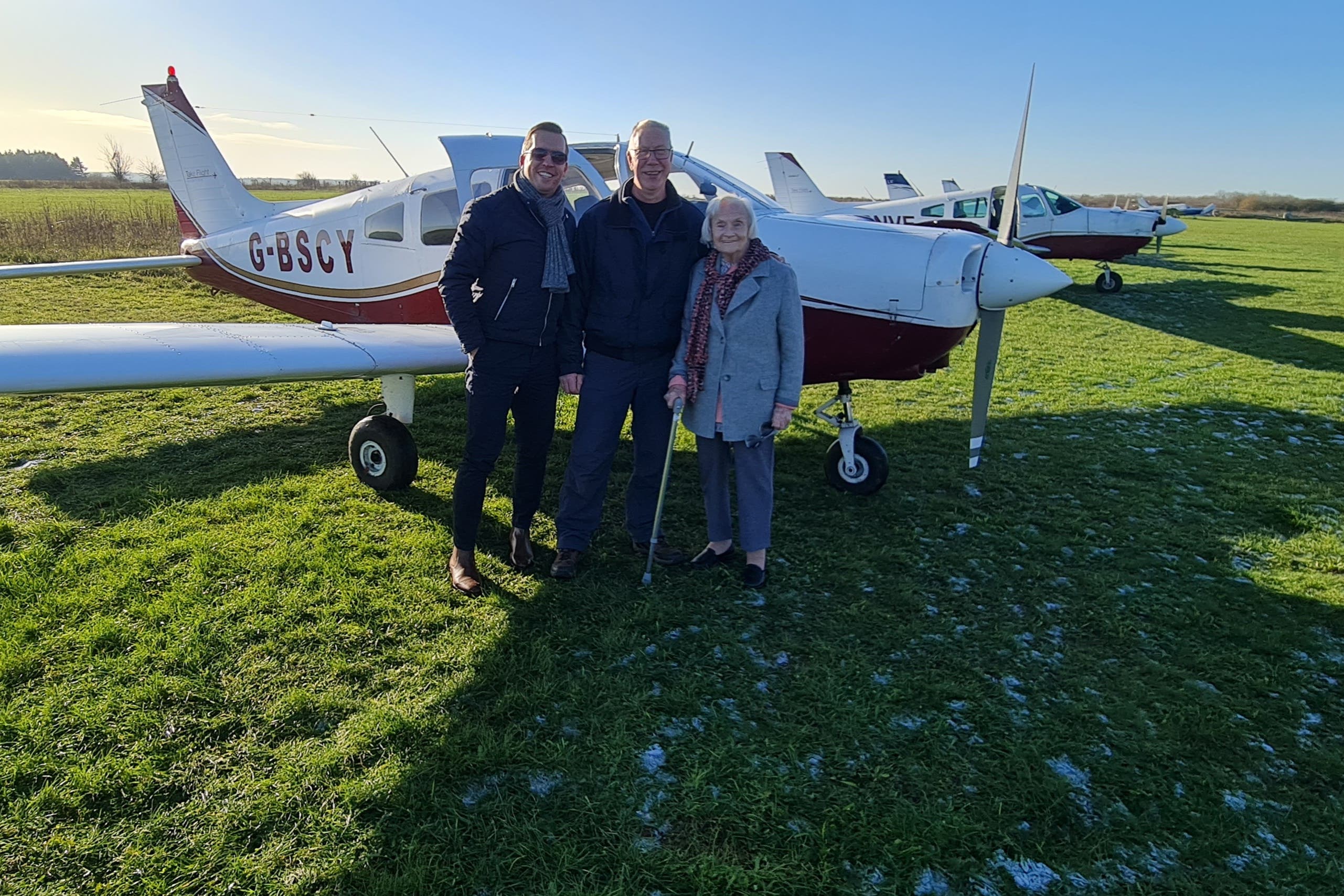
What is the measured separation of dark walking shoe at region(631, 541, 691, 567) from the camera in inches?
156

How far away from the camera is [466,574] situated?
3697 millimetres

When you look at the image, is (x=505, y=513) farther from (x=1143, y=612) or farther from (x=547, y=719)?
(x=1143, y=612)

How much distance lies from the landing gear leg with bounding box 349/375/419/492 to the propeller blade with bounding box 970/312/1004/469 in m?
3.55

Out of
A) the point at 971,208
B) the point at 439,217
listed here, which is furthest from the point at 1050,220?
the point at 439,217

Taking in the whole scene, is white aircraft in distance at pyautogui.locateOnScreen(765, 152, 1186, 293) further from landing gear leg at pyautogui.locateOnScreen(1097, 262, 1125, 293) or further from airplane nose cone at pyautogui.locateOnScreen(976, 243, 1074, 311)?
airplane nose cone at pyautogui.locateOnScreen(976, 243, 1074, 311)

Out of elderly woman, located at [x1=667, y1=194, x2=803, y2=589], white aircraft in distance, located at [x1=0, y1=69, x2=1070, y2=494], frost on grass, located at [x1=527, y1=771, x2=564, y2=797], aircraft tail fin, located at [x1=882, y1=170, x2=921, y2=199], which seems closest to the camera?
frost on grass, located at [x1=527, y1=771, x2=564, y2=797]

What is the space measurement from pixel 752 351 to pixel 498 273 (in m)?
1.17

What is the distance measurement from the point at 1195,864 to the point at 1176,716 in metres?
0.79

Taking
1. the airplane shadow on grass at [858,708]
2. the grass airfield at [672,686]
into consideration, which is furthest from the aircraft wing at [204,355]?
the airplane shadow on grass at [858,708]

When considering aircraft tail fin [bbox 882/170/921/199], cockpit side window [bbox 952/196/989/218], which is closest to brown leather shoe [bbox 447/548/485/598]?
cockpit side window [bbox 952/196/989/218]

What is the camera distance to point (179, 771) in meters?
2.46

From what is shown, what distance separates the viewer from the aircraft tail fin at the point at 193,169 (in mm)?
8266

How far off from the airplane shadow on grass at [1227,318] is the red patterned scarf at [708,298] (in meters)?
9.71

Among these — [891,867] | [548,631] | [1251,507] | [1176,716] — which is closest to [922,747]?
[891,867]
